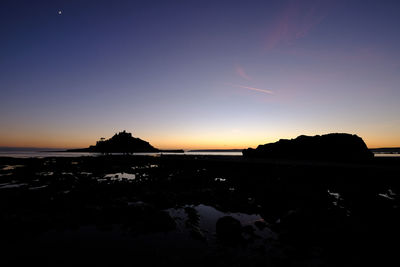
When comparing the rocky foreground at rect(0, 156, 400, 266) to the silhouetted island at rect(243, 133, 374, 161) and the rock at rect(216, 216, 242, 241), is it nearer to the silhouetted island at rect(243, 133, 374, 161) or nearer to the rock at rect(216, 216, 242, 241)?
the rock at rect(216, 216, 242, 241)

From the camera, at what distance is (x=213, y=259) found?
246 inches

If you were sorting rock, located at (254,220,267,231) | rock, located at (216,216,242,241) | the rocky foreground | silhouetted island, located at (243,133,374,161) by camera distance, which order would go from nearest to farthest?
1. the rocky foreground
2. rock, located at (216,216,242,241)
3. rock, located at (254,220,267,231)
4. silhouetted island, located at (243,133,374,161)

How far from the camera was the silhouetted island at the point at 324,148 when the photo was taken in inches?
1758

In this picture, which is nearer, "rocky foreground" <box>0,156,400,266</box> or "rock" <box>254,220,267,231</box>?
"rocky foreground" <box>0,156,400,266</box>

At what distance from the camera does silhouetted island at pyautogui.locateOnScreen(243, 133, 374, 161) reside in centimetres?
4466

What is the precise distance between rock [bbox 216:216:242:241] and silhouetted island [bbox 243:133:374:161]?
4823 cm

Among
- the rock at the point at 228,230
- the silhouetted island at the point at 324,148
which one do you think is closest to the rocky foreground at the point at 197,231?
the rock at the point at 228,230

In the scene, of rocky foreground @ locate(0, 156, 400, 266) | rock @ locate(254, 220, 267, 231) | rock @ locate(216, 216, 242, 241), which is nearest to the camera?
rocky foreground @ locate(0, 156, 400, 266)

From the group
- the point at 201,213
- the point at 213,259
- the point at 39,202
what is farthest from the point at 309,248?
the point at 39,202

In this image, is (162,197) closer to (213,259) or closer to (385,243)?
(213,259)

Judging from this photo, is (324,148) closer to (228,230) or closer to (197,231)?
(228,230)

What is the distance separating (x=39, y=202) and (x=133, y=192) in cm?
610

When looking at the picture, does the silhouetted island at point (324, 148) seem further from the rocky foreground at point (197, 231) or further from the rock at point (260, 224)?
the rock at point (260, 224)

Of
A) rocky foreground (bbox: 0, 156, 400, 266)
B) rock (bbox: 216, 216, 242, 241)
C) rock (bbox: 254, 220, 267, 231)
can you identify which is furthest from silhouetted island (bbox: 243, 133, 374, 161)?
rock (bbox: 216, 216, 242, 241)
